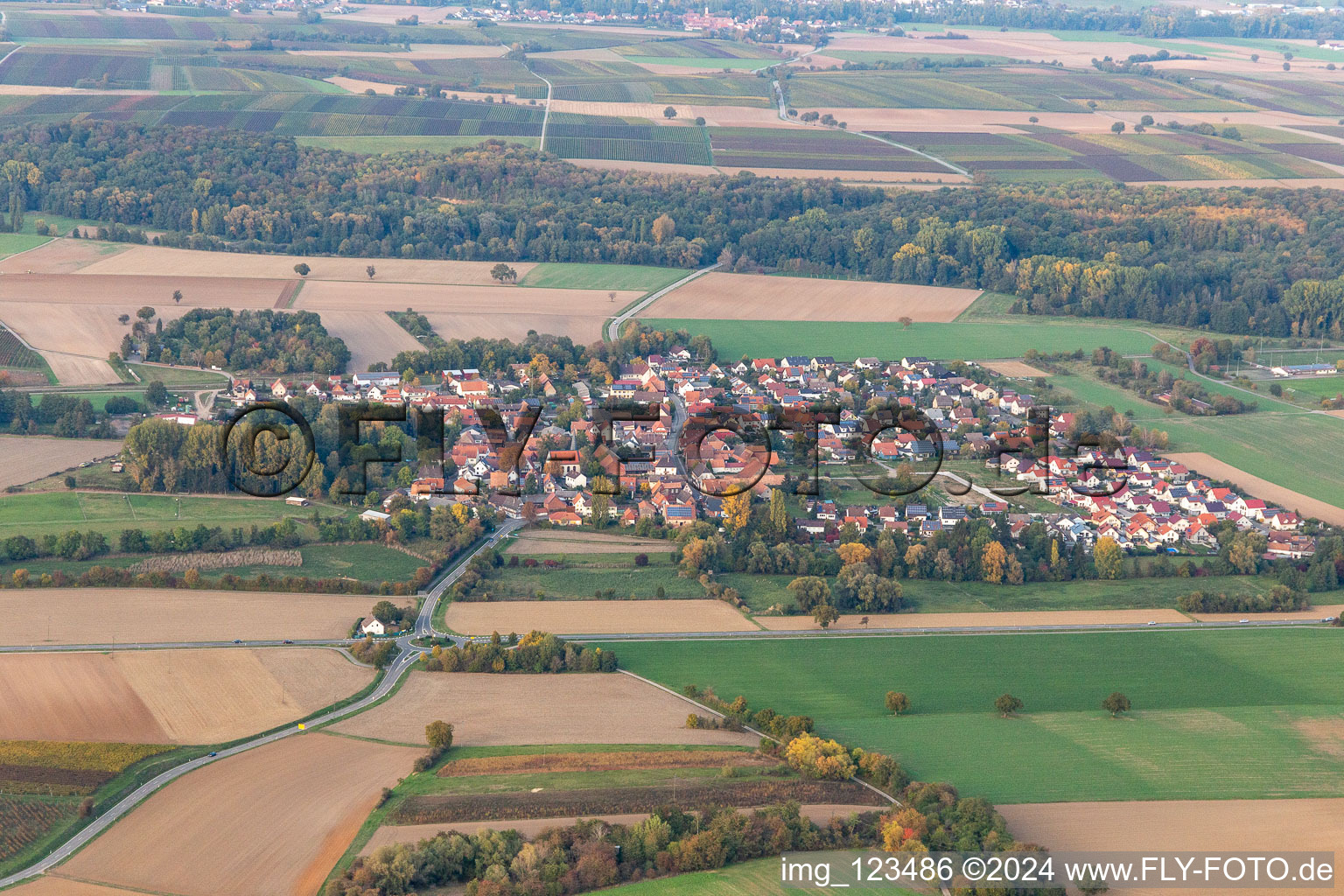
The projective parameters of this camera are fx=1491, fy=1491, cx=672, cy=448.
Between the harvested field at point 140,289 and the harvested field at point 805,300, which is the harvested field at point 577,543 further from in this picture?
the harvested field at point 140,289

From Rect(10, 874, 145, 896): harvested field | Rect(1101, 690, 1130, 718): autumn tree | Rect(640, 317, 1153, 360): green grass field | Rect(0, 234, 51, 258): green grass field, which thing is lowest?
Rect(10, 874, 145, 896): harvested field

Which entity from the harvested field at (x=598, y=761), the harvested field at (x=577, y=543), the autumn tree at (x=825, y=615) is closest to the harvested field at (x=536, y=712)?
the harvested field at (x=598, y=761)

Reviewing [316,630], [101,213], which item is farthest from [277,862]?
[101,213]

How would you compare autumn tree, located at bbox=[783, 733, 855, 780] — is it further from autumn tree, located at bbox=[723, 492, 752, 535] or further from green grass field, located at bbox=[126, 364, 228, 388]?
green grass field, located at bbox=[126, 364, 228, 388]

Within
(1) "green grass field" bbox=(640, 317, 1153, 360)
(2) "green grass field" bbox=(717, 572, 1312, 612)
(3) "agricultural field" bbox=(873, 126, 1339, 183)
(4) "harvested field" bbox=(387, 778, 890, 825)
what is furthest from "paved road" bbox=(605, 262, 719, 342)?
(4) "harvested field" bbox=(387, 778, 890, 825)

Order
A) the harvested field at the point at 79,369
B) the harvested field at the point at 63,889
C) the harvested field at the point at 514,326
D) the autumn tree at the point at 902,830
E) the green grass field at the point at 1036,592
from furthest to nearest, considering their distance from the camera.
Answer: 1. the harvested field at the point at 514,326
2. the harvested field at the point at 79,369
3. the green grass field at the point at 1036,592
4. the autumn tree at the point at 902,830
5. the harvested field at the point at 63,889
